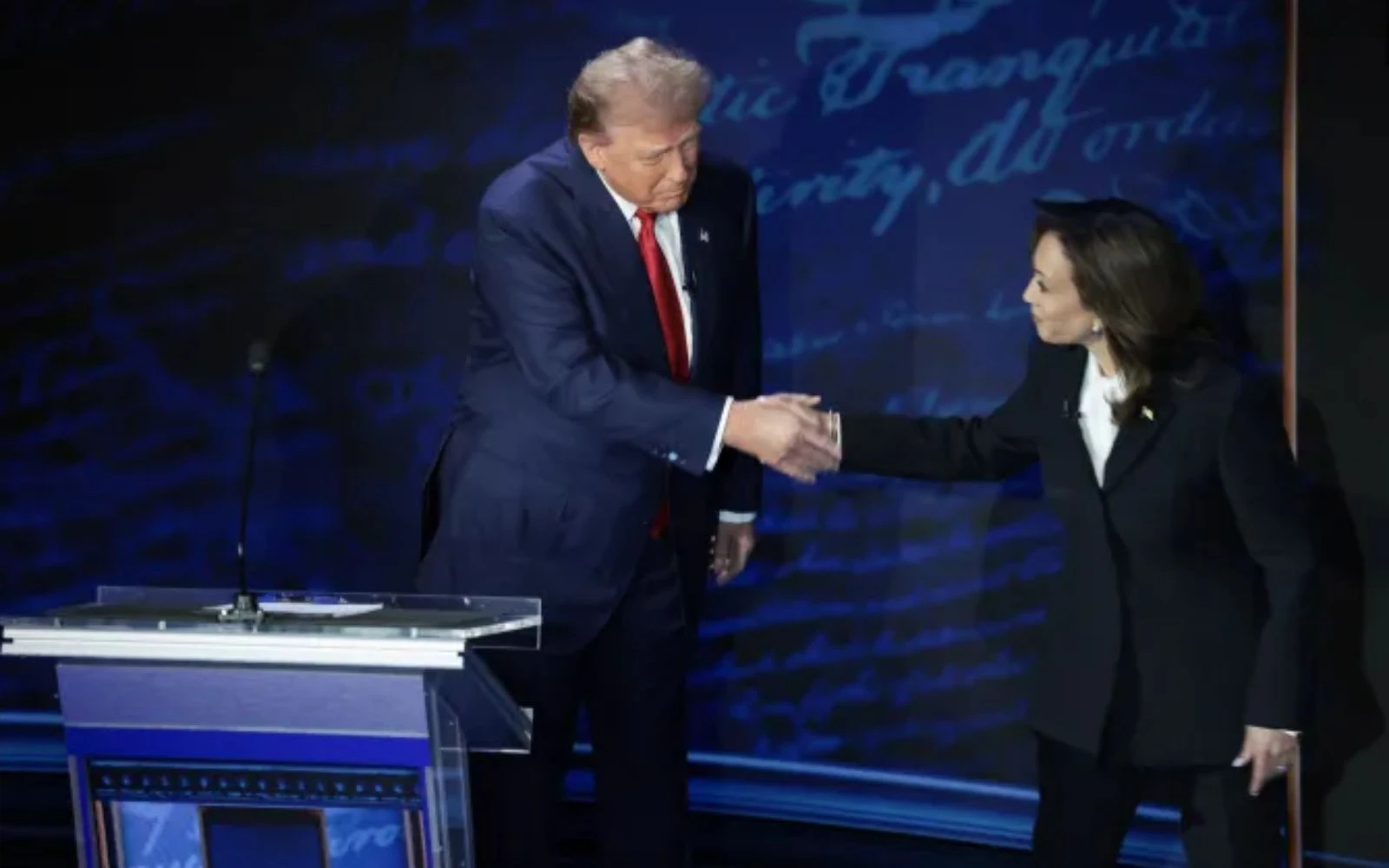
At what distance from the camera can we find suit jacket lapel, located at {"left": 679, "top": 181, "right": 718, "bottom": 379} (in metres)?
3.05

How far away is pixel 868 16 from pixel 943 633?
1.24 meters

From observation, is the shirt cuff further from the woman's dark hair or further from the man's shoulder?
the woman's dark hair

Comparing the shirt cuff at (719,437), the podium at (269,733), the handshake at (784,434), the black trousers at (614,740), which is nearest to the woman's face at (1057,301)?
the handshake at (784,434)

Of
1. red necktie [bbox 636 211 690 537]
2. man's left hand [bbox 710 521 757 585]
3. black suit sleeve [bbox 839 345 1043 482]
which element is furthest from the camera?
man's left hand [bbox 710 521 757 585]

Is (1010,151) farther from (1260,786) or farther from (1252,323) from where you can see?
(1260,786)

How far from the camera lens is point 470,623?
2354 millimetres

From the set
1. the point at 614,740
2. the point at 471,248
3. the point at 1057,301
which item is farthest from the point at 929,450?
the point at 471,248

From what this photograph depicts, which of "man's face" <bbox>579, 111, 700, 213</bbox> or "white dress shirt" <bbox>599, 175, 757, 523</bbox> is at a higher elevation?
"man's face" <bbox>579, 111, 700, 213</bbox>

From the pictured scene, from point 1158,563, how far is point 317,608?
1.28 meters

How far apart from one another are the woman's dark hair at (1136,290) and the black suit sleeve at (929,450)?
0.35 metres

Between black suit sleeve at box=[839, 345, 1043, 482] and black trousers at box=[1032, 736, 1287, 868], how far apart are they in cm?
50

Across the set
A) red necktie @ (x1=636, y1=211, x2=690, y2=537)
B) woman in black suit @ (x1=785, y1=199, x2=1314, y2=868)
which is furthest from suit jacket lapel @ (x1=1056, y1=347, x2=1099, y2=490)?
red necktie @ (x1=636, y1=211, x2=690, y2=537)

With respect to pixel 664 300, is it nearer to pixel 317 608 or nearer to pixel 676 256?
pixel 676 256

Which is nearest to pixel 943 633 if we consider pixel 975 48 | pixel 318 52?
pixel 975 48
